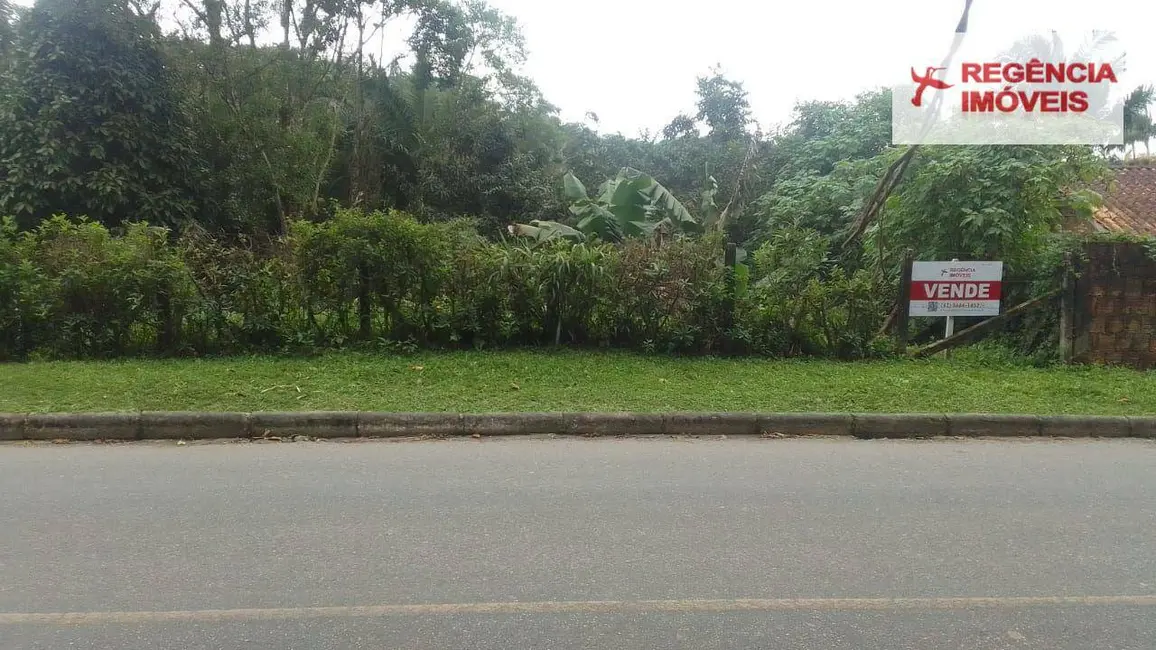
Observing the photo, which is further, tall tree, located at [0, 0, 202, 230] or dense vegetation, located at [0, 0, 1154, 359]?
tall tree, located at [0, 0, 202, 230]

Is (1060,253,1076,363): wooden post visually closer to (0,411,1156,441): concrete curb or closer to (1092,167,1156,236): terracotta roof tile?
(0,411,1156,441): concrete curb

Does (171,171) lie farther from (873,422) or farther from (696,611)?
(696,611)

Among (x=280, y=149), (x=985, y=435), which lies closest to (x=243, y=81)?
(x=280, y=149)

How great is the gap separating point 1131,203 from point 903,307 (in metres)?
9.89

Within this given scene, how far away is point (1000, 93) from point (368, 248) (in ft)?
32.4

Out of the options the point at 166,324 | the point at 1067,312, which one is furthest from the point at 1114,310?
the point at 166,324

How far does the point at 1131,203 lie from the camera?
15.6 m

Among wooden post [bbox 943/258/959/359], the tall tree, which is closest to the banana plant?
wooden post [bbox 943/258/959/359]

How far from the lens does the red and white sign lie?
941 centimetres

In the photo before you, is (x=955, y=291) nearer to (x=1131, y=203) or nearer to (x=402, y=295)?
(x=402, y=295)

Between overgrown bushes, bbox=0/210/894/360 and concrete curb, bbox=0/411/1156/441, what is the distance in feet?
9.06

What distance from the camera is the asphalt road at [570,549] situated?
122 inches

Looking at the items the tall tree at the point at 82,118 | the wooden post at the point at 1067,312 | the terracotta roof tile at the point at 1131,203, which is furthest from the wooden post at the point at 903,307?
the tall tree at the point at 82,118

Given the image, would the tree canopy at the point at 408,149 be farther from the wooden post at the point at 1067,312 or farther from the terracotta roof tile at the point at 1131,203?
the terracotta roof tile at the point at 1131,203
